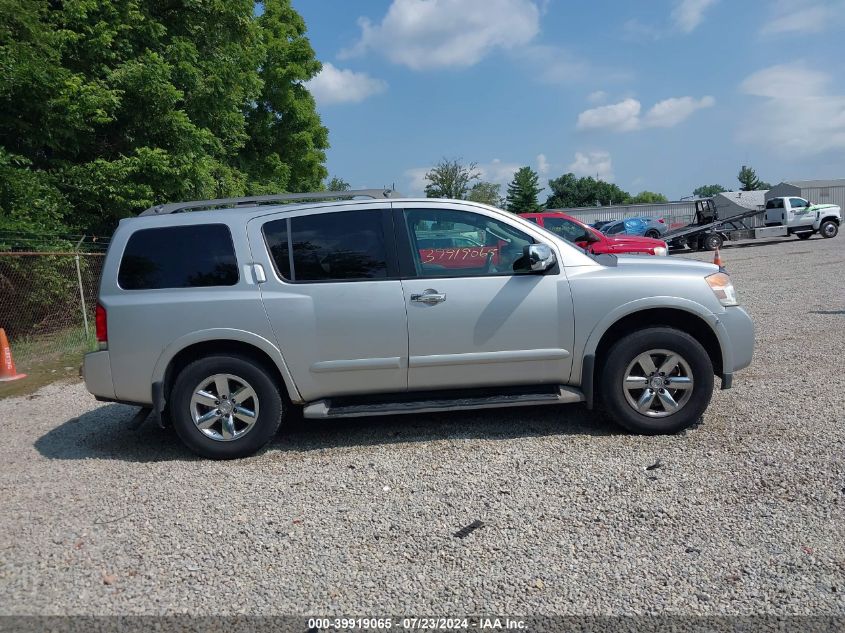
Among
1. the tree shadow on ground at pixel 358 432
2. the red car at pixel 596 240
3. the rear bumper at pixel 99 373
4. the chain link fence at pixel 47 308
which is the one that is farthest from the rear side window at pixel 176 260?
the red car at pixel 596 240

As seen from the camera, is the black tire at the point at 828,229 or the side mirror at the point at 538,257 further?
the black tire at the point at 828,229

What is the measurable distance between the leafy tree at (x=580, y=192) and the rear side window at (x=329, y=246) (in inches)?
4378

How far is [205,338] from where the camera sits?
4.85 meters

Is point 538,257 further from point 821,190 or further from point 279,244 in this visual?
point 821,190

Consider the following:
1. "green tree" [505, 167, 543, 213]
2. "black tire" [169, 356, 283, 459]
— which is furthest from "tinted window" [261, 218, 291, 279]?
"green tree" [505, 167, 543, 213]

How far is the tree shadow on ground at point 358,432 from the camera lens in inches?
203

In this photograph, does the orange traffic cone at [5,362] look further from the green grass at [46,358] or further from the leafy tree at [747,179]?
the leafy tree at [747,179]

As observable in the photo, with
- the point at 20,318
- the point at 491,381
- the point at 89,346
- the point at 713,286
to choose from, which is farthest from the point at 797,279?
the point at 20,318

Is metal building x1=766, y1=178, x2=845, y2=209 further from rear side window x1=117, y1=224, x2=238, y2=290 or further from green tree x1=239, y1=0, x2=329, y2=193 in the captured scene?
rear side window x1=117, y1=224, x2=238, y2=290

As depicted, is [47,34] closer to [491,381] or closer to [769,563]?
[491,381]

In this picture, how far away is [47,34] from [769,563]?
42.7 feet

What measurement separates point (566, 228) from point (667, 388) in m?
10.5

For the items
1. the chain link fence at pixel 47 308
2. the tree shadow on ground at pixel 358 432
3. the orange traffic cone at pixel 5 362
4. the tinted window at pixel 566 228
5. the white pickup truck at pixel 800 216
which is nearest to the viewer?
the tree shadow on ground at pixel 358 432

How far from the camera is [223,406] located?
4887 mm
